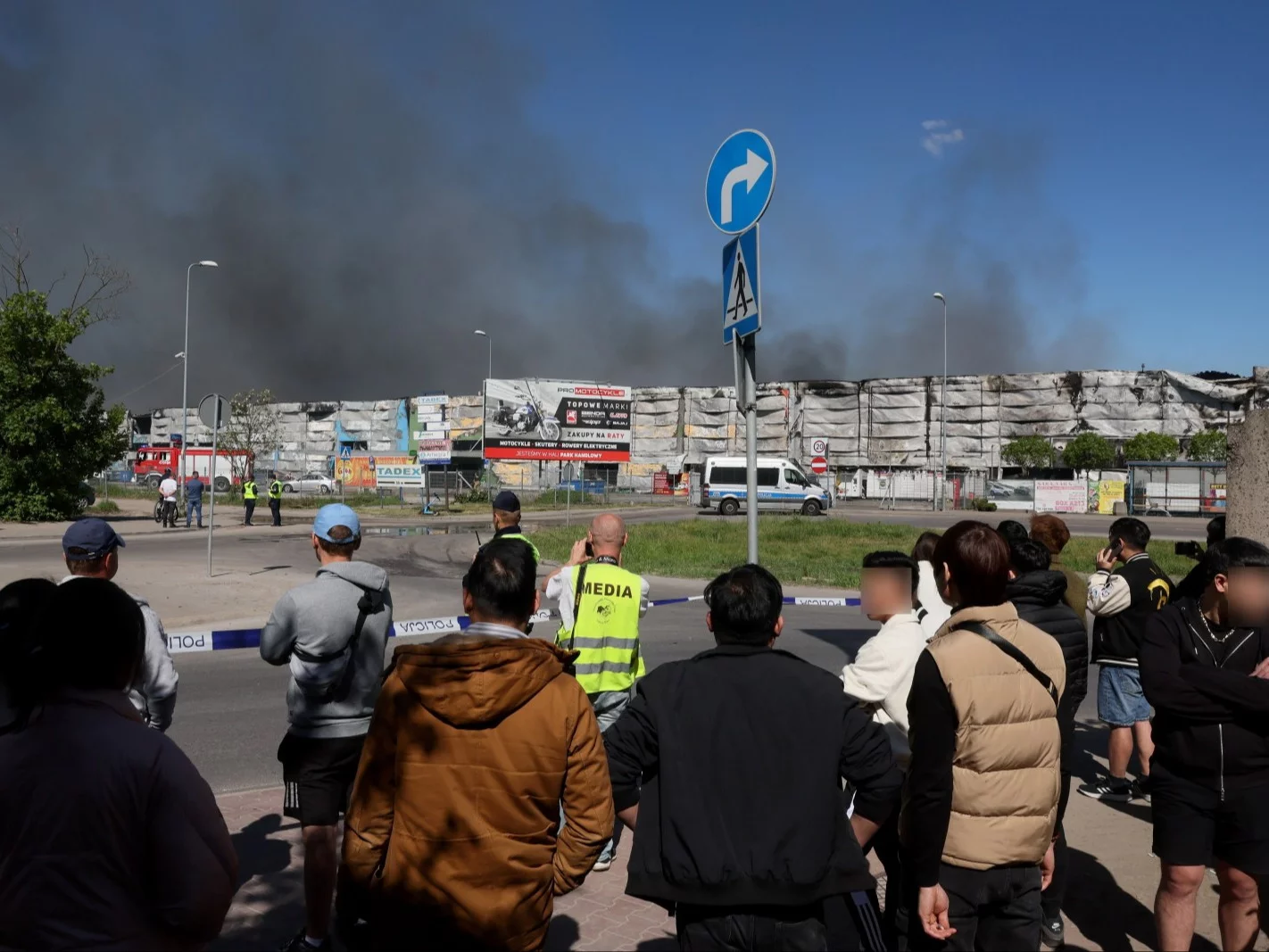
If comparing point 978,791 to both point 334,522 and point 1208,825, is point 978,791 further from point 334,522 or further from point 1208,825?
point 334,522

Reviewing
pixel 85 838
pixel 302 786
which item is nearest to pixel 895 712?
pixel 302 786

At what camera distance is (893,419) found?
63875 millimetres

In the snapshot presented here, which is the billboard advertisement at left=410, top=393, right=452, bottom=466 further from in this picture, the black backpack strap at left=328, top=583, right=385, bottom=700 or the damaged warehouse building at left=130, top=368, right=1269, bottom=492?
the black backpack strap at left=328, top=583, right=385, bottom=700

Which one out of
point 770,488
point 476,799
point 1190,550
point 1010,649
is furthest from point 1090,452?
point 476,799

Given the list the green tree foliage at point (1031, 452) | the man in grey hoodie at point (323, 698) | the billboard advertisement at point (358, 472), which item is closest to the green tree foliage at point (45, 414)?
the billboard advertisement at point (358, 472)

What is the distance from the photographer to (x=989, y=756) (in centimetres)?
296

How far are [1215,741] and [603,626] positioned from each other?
8.56ft

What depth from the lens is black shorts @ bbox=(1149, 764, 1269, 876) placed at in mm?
3297

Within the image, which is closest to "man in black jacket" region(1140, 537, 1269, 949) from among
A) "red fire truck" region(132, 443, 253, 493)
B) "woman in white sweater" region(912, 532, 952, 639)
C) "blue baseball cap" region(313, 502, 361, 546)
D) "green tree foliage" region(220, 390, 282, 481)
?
"woman in white sweater" region(912, 532, 952, 639)

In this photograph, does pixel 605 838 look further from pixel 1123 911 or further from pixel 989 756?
pixel 1123 911

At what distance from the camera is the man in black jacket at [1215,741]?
330cm

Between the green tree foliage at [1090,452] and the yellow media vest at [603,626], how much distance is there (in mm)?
53472

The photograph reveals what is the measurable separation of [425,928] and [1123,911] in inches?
142

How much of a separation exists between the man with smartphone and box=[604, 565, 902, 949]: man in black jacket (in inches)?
146
